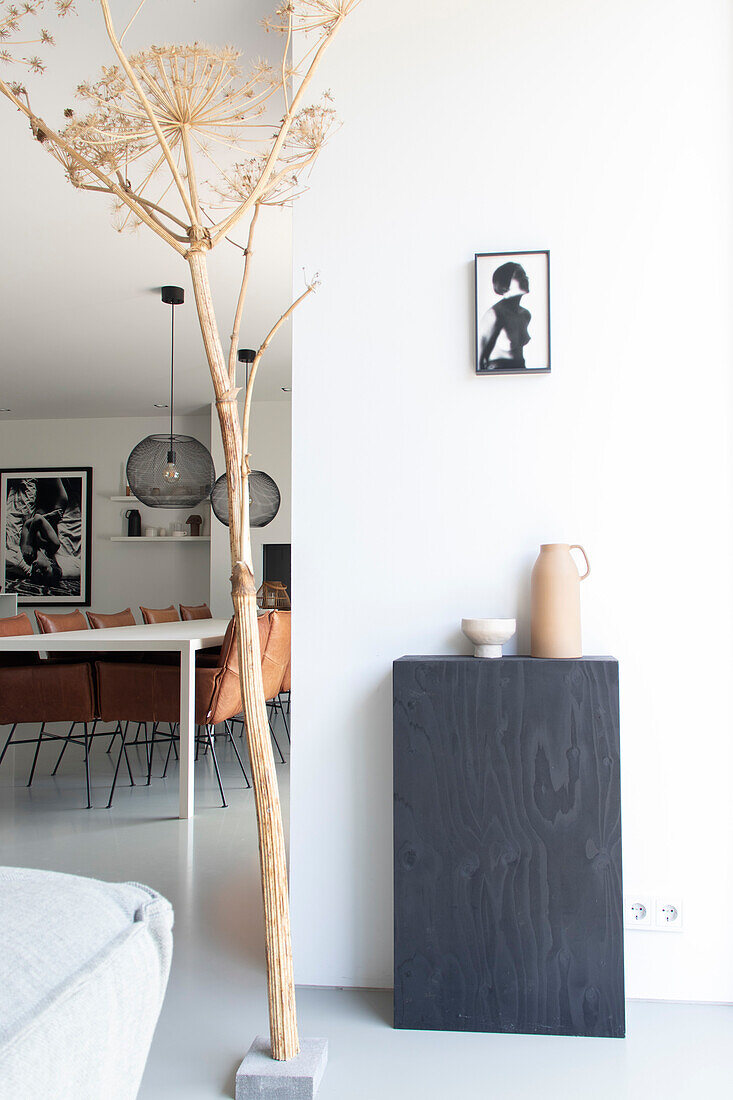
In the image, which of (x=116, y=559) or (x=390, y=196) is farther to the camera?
(x=116, y=559)

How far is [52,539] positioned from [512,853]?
323 inches

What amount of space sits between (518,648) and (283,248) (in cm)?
319

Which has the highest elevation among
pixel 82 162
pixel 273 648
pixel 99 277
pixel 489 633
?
pixel 99 277

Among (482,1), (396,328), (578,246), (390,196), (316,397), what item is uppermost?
(482,1)

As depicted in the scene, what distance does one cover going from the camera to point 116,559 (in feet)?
30.5

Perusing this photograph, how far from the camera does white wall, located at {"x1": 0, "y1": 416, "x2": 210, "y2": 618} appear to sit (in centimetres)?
919

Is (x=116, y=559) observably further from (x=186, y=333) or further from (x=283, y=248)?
(x=283, y=248)

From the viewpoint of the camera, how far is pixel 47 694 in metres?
4.55

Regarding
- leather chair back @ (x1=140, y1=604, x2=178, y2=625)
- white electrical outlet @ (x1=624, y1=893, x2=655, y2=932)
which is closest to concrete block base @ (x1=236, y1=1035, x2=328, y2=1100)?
white electrical outlet @ (x1=624, y1=893, x2=655, y2=932)

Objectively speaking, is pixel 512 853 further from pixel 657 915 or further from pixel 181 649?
pixel 181 649

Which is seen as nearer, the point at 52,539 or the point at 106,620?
the point at 106,620

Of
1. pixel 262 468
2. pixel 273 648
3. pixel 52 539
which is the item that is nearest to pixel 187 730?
pixel 273 648

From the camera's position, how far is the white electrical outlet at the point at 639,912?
2193mm

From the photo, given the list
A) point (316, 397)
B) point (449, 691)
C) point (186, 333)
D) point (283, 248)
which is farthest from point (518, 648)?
point (186, 333)
